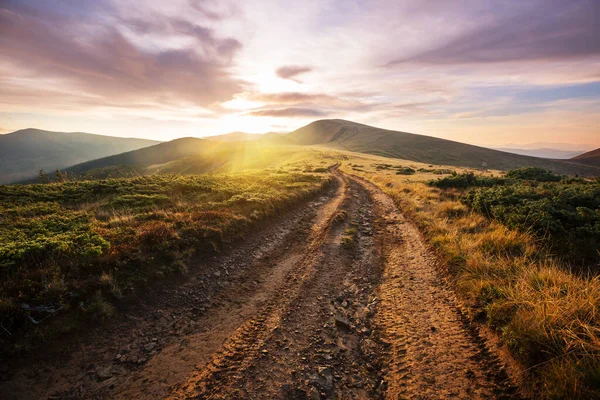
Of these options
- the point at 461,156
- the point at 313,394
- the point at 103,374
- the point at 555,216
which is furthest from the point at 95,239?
the point at 461,156

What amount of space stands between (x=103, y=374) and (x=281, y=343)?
140 inches

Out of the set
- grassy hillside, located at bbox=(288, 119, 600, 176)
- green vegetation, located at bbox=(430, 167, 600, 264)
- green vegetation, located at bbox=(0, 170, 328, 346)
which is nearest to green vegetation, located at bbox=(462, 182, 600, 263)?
green vegetation, located at bbox=(430, 167, 600, 264)

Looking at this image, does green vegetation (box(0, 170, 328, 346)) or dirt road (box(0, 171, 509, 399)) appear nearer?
dirt road (box(0, 171, 509, 399))

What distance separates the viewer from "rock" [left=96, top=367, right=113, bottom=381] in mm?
4996

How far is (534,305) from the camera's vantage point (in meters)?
5.24

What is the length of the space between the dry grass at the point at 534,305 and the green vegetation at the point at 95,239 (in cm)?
868

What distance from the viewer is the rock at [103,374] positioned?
197 inches

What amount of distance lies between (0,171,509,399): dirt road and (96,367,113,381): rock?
21 millimetres

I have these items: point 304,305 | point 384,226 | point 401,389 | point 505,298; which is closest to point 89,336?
point 304,305

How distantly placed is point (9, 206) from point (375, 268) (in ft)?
55.8

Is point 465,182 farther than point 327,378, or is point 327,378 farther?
point 465,182

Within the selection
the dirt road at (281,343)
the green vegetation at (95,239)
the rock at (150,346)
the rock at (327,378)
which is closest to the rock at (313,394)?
the dirt road at (281,343)

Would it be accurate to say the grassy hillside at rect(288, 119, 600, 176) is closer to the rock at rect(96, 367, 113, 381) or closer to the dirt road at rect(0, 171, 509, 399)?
the dirt road at rect(0, 171, 509, 399)

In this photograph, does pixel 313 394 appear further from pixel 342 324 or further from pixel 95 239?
pixel 95 239
